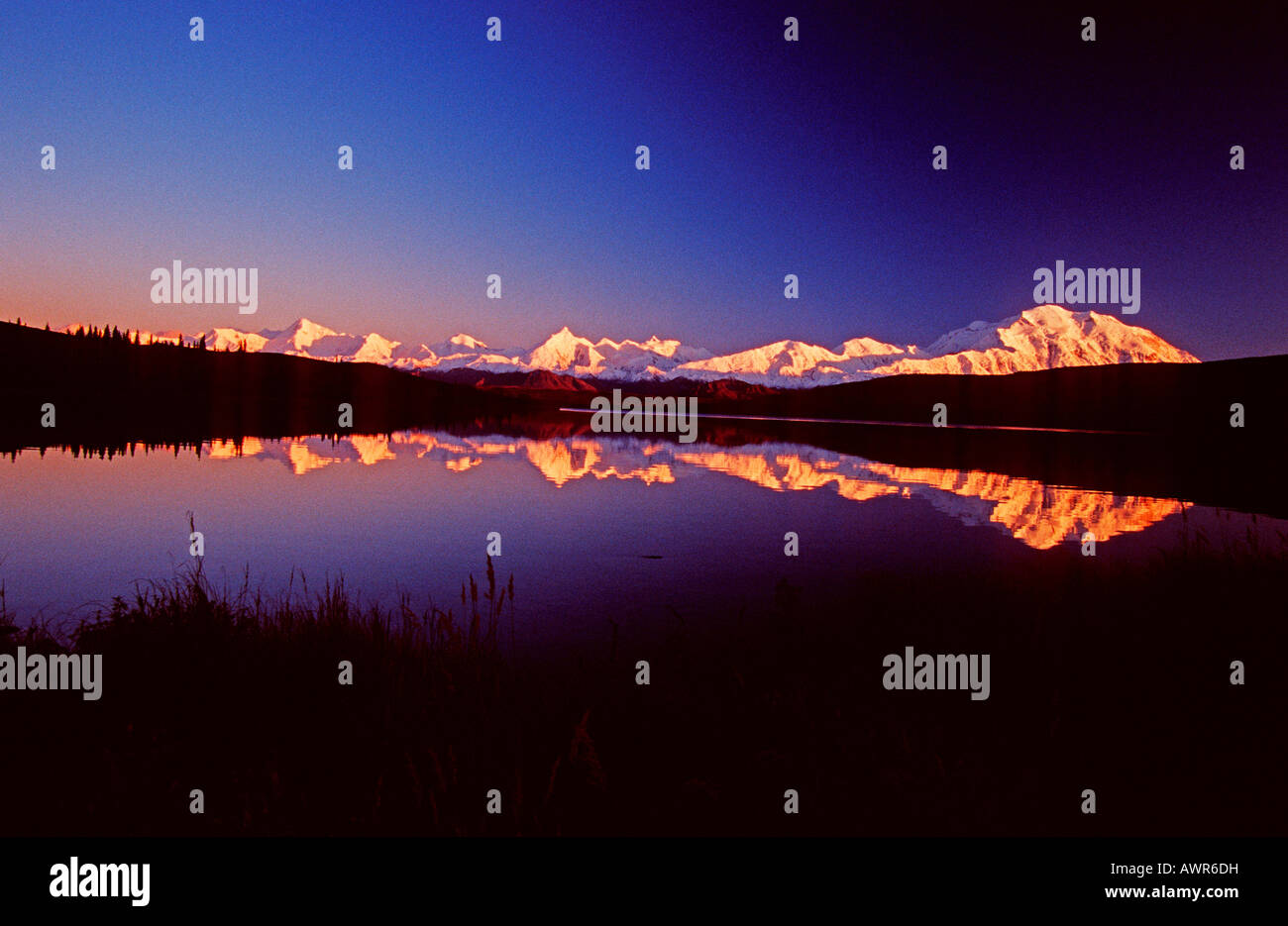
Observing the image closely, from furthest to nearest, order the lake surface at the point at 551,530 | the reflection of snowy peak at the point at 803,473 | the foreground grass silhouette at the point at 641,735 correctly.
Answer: the reflection of snowy peak at the point at 803,473
the lake surface at the point at 551,530
the foreground grass silhouette at the point at 641,735

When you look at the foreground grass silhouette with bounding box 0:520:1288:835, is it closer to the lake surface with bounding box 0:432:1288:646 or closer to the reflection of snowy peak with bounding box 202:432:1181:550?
the lake surface with bounding box 0:432:1288:646

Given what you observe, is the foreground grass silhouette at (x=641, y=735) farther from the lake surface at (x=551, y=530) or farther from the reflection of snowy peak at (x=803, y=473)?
the reflection of snowy peak at (x=803, y=473)

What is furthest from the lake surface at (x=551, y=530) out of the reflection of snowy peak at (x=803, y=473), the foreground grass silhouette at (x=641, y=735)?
the foreground grass silhouette at (x=641, y=735)

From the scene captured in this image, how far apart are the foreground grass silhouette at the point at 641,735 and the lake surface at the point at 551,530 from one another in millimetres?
3494

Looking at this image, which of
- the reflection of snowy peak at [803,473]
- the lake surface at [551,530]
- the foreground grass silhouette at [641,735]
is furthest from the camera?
the reflection of snowy peak at [803,473]

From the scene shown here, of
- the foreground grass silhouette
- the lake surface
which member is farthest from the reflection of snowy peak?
the foreground grass silhouette

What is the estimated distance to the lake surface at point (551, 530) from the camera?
18547 mm

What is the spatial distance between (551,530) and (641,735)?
63.3 feet

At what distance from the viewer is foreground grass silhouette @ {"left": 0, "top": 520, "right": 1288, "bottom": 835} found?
734cm

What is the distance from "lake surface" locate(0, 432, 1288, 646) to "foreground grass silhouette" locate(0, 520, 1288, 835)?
11.5ft

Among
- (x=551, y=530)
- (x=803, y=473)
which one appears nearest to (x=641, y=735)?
(x=551, y=530)

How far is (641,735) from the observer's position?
8.97 metres

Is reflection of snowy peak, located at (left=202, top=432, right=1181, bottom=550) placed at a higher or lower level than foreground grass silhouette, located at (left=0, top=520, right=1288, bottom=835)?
higher
